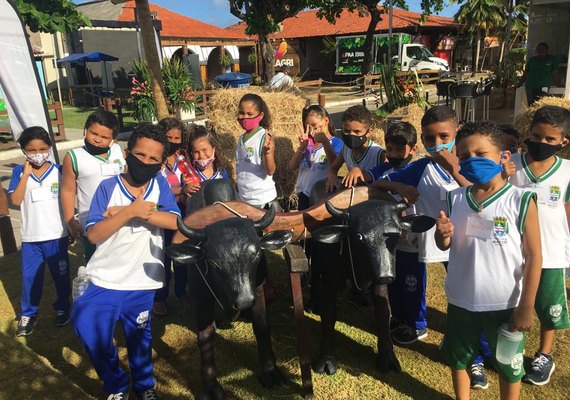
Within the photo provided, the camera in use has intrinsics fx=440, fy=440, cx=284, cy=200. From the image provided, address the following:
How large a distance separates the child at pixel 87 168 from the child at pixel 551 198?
3.30m

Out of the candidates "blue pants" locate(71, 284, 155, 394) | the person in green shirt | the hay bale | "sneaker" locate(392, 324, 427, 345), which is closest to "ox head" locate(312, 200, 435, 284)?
"sneaker" locate(392, 324, 427, 345)

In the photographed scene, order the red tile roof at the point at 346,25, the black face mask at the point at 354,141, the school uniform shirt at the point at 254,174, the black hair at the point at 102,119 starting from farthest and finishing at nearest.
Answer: the red tile roof at the point at 346,25 < the school uniform shirt at the point at 254,174 < the black face mask at the point at 354,141 < the black hair at the point at 102,119

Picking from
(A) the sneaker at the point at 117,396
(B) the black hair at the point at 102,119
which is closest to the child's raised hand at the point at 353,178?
(B) the black hair at the point at 102,119

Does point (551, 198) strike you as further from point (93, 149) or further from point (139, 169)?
point (93, 149)

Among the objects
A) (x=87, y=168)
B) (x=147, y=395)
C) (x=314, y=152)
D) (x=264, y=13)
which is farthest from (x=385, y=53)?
(x=147, y=395)

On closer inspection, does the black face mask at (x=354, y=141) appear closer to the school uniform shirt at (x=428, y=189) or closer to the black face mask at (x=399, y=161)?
the black face mask at (x=399, y=161)

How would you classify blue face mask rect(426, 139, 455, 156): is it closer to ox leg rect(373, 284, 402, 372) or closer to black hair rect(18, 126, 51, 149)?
ox leg rect(373, 284, 402, 372)

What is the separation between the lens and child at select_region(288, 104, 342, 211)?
170 inches

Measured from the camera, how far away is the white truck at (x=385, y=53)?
28.1m

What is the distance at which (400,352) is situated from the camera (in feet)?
12.1

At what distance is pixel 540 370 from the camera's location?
3.23 metres

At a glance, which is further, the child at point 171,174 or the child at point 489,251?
the child at point 171,174

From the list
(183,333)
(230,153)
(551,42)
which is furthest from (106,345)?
(551,42)

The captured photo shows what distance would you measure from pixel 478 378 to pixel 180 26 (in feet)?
97.0
